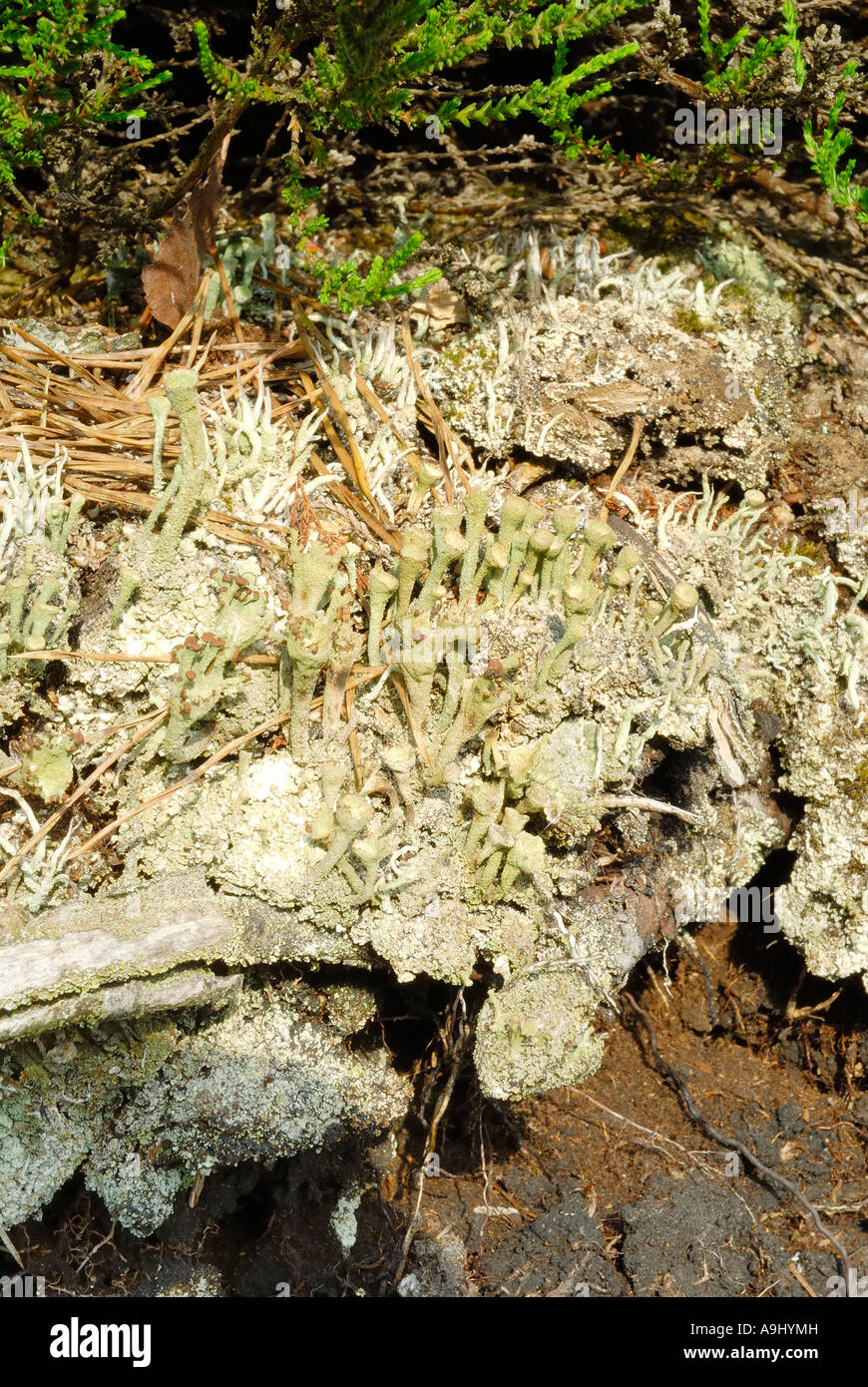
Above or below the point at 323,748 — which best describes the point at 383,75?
above

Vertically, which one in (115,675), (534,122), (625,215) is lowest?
(115,675)

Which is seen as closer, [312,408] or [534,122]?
[312,408]

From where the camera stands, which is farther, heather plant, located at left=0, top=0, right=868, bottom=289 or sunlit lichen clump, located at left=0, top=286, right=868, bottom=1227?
heather plant, located at left=0, top=0, right=868, bottom=289

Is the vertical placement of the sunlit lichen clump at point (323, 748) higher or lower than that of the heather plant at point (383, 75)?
lower

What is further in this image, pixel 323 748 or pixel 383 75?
pixel 323 748

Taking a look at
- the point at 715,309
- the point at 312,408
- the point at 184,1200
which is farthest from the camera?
the point at 715,309

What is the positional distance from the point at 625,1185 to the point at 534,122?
10.5 ft

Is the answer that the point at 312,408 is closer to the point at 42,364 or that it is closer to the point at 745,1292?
the point at 42,364

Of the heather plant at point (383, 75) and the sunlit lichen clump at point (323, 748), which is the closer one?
the sunlit lichen clump at point (323, 748)

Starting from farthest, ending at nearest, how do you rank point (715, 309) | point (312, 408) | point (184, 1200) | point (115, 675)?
point (715, 309), point (312, 408), point (184, 1200), point (115, 675)

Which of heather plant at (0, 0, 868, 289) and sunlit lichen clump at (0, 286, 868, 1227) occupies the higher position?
heather plant at (0, 0, 868, 289)

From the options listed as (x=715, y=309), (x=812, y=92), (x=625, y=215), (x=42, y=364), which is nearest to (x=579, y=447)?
(x=715, y=309)

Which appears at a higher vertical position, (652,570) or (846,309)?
(846,309)

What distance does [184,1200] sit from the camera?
2.49 metres
